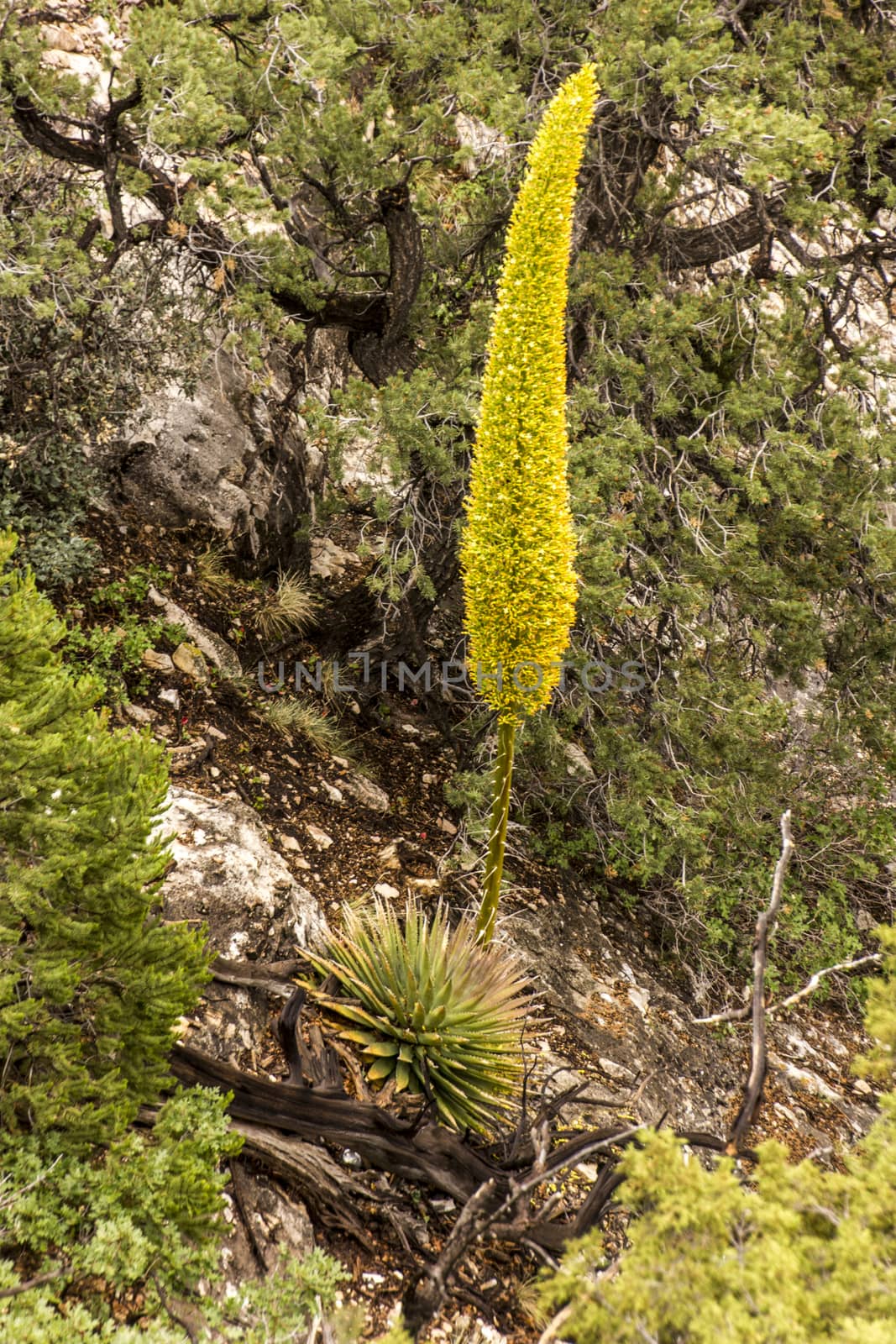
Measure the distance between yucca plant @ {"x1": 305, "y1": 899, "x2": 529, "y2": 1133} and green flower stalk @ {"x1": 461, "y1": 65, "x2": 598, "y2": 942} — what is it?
46.1 inches

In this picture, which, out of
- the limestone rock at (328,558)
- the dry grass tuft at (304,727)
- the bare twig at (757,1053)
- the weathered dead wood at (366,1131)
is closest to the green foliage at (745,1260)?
the bare twig at (757,1053)

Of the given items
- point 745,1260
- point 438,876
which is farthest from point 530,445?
point 438,876

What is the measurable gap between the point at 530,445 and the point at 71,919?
2.00m

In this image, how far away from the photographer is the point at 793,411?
5504 mm

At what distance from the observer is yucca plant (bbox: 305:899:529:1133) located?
3553 mm

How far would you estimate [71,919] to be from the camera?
242cm

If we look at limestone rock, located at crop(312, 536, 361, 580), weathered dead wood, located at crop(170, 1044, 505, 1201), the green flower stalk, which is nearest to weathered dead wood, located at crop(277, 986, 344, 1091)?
weathered dead wood, located at crop(170, 1044, 505, 1201)

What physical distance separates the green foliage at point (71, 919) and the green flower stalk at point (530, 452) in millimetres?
1354

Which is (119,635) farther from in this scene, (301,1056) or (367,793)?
(301,1056)

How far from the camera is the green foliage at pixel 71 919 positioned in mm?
2322

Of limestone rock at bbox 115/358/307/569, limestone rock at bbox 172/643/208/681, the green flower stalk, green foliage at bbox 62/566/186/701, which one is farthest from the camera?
limestone rock at bbox 115/358/307/569

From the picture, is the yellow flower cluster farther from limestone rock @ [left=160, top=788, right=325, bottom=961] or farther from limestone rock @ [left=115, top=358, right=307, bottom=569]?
limestone rock @ [left=115, top=358, right=307, bottom=569]

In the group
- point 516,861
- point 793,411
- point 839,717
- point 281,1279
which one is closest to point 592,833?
point 516,861

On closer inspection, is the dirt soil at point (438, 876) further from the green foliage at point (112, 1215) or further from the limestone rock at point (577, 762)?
the green foliage at point (112, 1215)
